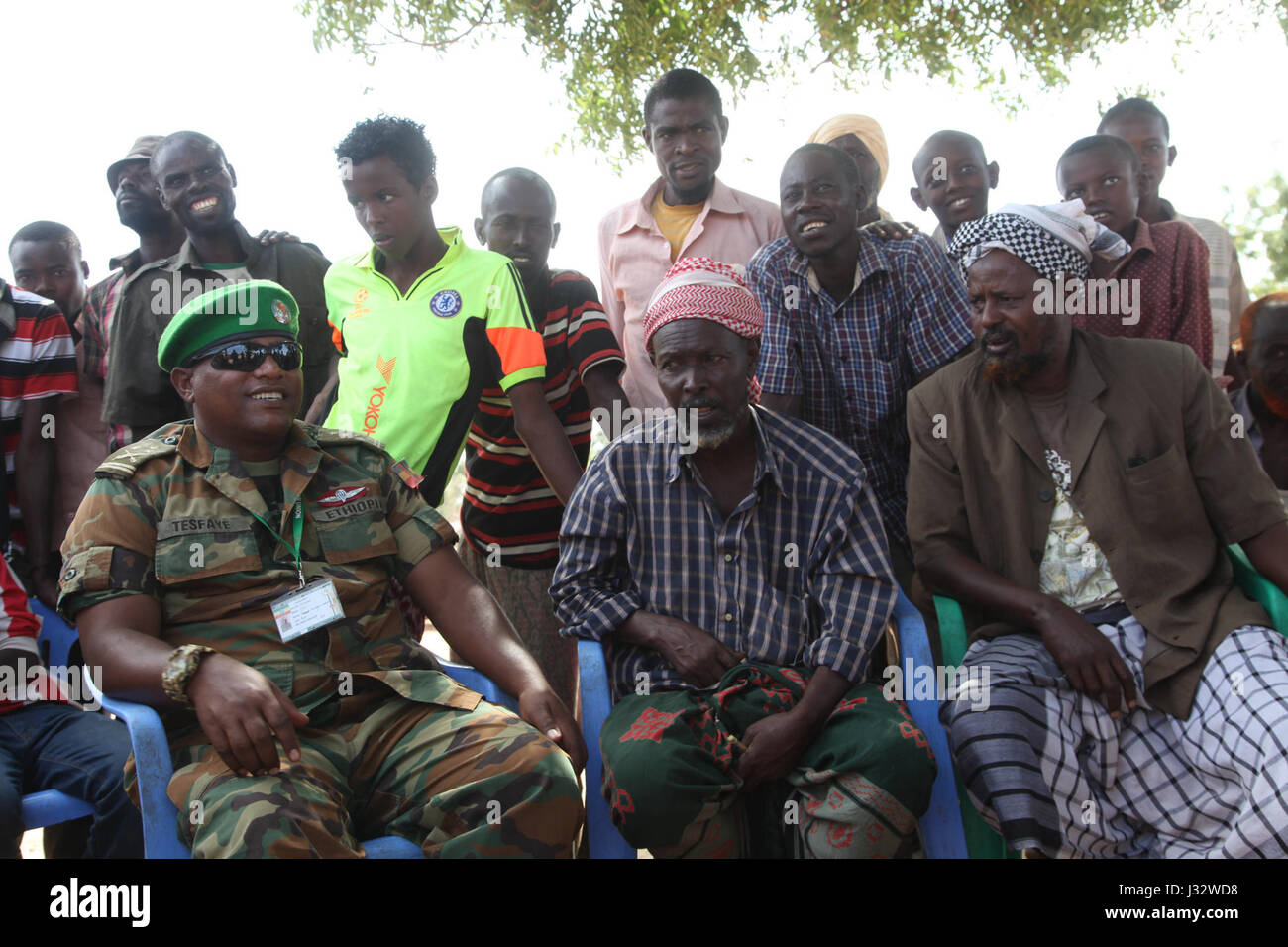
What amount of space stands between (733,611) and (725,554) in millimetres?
173

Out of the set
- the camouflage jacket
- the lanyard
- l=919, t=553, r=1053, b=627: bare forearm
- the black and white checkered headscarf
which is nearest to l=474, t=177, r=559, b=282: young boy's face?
the camouflage jacket

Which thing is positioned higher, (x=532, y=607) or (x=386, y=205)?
(x=386, y=205)

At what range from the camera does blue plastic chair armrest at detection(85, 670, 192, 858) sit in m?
2.52

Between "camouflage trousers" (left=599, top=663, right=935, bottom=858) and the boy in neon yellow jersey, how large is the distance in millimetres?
1122

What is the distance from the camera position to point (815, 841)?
8.69 ft

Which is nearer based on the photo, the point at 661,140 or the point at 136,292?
the point at 136,292

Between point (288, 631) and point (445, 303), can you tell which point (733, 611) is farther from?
point (445, 303)

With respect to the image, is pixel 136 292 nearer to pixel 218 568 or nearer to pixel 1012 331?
pixel 218 568

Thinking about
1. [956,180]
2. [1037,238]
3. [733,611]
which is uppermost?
[956,180]

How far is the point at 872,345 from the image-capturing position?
382cm

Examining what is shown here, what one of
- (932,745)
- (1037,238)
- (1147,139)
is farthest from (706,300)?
(1147,139)

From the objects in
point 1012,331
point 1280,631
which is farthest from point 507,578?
point 1280,631

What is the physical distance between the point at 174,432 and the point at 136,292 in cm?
130

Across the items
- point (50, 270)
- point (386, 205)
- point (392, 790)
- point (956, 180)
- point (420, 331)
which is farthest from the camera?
→ point (956, 180)
